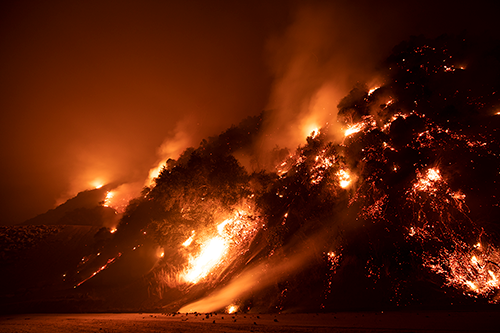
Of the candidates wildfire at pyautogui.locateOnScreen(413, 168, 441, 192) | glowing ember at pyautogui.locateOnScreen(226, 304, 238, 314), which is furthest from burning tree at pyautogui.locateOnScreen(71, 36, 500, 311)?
glowing ember at pyautogui.locateOnScreen(226, 304, 238, 314)

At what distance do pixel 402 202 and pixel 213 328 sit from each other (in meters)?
10.7

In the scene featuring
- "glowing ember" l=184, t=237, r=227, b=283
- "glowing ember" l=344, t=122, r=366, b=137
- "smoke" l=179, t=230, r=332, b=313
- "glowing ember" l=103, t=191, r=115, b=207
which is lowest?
"smoke" l=179, t=230, r=332, b=313

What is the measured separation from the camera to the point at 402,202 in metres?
10.8

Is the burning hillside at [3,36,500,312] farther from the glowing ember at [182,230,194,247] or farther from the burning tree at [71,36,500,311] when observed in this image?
the glowing ember at [182,230,194,247]

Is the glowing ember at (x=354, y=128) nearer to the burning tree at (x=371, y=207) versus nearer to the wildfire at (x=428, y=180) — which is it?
the burning tree at (x=371, y=207)

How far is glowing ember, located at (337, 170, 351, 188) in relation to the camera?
14480mm

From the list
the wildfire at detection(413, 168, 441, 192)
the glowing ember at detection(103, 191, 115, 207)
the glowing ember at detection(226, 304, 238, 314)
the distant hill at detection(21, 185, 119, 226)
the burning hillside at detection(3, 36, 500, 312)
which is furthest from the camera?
the glowing ember at detection(103, 191, 115, 207)

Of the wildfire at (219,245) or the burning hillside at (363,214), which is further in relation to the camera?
the wildfire at (219,245)

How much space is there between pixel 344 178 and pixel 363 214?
12.3ft

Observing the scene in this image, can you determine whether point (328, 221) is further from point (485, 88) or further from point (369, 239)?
point (485, 88)

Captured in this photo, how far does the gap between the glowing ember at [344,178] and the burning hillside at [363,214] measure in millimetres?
109

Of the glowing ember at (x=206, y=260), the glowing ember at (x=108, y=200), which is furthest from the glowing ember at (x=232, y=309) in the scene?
the glowing ember at (x=108, y=200)

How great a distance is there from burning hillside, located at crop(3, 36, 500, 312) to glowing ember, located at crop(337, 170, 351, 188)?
0.11 meters

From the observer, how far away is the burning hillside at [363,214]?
8.00m
